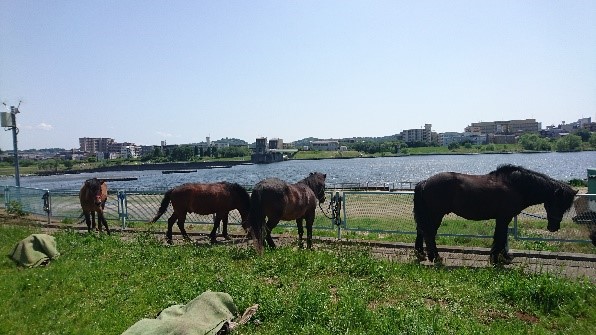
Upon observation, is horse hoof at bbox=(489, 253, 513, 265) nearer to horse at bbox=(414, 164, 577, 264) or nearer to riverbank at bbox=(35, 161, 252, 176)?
horse at bbox=(414, 164, 577, 264)

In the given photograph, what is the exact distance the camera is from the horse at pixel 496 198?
30.8 ft

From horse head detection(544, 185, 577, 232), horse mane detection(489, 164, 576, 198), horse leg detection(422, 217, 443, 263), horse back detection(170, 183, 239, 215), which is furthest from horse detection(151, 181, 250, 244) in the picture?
horse head detection(544, 185, 577, 232)

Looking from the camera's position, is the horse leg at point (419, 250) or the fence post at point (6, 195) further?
the fence post at point (6, 195)

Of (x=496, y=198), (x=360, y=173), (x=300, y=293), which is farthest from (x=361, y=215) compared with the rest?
(x=360, y=173)

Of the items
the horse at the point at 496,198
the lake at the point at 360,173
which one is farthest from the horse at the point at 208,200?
the lake at the point at 360,173

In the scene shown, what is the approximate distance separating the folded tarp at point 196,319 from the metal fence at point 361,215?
6.96 meters

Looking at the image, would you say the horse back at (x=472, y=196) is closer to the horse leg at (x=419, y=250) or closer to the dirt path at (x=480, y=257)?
the horse leg at (x=419, y=250)

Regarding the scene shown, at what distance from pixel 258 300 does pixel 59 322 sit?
11.2ft

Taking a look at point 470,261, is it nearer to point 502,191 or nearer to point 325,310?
point 502,191

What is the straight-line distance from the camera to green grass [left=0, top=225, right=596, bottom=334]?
5.83m

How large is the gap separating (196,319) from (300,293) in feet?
5.33

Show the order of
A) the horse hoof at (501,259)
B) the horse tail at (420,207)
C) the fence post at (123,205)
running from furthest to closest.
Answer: the fence post at (123,205) < the horse tail at (420,207) < the horse hoof at (501,259)

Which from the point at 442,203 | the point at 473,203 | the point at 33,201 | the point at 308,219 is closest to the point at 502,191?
the point at 473,203

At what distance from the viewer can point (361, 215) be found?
15.8m
